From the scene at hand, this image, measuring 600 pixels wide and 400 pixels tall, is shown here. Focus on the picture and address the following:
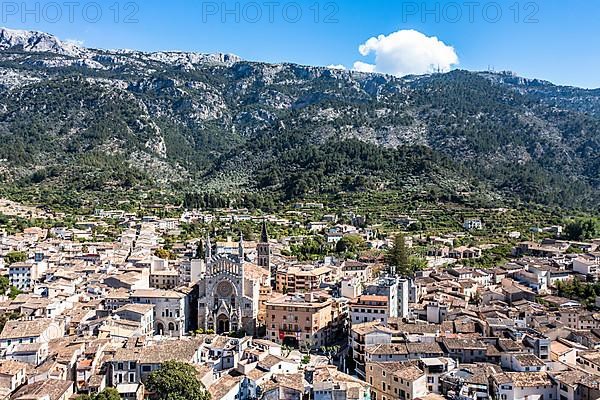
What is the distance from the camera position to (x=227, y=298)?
4538 cm

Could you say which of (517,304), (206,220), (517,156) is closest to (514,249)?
(517,304)

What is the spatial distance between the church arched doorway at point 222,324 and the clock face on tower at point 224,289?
151 centimetres

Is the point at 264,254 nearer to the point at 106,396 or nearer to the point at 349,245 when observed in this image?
the point at 349,245

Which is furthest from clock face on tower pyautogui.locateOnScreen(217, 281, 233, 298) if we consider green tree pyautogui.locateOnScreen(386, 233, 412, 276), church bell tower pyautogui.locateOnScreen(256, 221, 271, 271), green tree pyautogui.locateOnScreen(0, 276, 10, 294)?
green tree pyautogui.locateOnScreen(386, 233, 412, 276)

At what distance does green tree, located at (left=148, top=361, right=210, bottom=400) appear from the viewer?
2970cm

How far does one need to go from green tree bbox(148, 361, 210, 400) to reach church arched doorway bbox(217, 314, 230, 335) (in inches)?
541

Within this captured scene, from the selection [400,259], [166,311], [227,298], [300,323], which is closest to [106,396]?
[166,311]

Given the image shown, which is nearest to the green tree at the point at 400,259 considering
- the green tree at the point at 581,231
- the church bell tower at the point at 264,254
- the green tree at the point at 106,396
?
the church bell tower at the point at 264,254

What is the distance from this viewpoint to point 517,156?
15362 centimetres

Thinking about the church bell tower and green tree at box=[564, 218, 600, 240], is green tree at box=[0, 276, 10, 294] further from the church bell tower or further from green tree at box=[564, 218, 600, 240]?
green tree at box=[564, 218, 600, 240]

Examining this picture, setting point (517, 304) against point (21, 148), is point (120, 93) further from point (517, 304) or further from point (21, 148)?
point (517, 304)

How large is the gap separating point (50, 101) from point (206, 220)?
87.5 meters

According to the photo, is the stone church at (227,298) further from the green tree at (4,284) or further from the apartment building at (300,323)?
the green tree at (4,284)

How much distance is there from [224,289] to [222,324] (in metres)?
2.50
